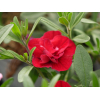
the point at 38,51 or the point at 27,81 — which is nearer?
the point at 27,81

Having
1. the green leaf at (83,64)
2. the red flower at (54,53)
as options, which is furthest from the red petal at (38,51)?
the green leaf at (83,64)

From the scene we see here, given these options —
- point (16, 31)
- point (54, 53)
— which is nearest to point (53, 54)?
point (54, 53)

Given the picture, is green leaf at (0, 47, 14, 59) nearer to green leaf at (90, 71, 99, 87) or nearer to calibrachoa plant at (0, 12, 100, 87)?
calibrachoa plant at (0, 12, 100, 87)

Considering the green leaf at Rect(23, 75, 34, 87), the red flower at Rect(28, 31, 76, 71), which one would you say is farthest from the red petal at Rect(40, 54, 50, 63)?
the green leaf at Rect(23, 75, 34, 87)

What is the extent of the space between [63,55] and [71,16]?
14cm

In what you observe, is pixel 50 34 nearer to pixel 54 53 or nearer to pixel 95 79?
pixel 54 53

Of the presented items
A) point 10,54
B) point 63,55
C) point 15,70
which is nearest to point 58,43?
point 63,55

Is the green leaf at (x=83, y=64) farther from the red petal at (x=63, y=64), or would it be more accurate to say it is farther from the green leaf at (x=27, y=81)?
the green leaf at (x=27, y=81)

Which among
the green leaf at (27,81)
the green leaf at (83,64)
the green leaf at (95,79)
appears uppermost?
the green leaf at (27,81)

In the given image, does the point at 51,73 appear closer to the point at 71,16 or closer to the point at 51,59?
the point at 51,59

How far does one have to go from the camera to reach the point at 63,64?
428 mm

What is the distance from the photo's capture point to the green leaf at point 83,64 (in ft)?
1.31

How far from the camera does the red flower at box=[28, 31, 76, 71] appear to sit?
426 millimetres

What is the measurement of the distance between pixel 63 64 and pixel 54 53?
45mm
